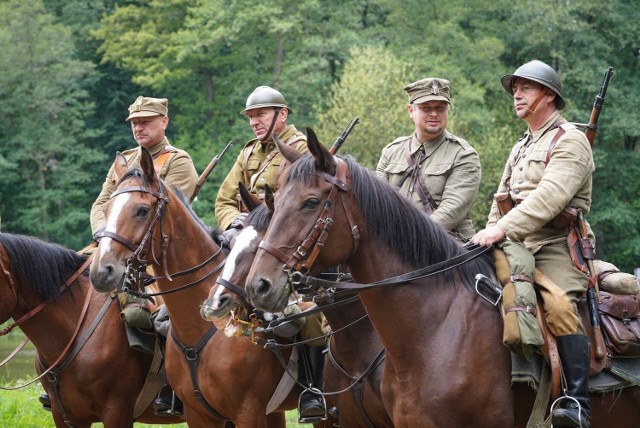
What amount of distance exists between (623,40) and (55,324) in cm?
3730

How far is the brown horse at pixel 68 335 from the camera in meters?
9.23

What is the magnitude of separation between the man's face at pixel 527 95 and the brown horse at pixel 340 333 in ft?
6.33

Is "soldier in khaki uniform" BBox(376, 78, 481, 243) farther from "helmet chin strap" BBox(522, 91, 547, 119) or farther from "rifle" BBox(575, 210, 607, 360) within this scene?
"rifle" BBox(575, 210, 607, 360)

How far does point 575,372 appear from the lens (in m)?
6.67

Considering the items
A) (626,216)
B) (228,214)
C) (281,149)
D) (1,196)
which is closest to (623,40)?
(626,216)

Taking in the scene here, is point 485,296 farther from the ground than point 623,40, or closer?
farther from the ground

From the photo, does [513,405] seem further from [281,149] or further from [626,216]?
[626,216]

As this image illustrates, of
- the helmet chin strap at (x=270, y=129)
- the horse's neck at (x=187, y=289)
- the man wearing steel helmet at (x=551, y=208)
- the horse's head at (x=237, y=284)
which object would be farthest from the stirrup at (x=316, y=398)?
the helmet chin strap at (x=270, y=129)

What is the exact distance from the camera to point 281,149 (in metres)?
6.41

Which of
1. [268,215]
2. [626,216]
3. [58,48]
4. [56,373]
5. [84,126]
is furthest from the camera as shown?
[84,126]

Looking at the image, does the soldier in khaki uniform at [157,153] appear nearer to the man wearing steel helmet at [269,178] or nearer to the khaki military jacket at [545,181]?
the man wearing steel helmet at [269,178]

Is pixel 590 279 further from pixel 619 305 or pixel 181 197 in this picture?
pixel 181 197

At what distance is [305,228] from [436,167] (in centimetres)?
282

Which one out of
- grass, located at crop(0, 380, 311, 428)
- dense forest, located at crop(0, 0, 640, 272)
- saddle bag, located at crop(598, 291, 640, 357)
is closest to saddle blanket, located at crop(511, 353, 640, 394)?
saddle bag, located at crop(598, 291, 640, 357)
